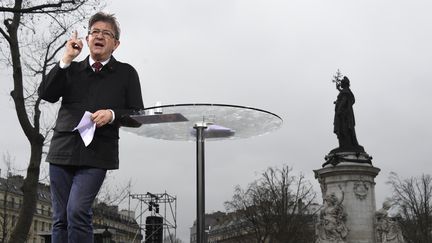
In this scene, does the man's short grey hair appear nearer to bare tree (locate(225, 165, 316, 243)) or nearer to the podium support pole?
the podium support pole

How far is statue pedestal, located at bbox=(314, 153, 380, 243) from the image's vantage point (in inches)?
777

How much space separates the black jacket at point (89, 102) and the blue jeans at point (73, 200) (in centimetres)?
8

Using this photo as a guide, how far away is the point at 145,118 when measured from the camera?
4.89m

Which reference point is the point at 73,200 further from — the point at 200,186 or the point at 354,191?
the point at 354,191

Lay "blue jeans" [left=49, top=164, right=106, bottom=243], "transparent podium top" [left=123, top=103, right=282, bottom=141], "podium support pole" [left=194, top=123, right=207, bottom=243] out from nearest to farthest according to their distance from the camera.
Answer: "blue jeans" [left=49, top=164, right=106, bottom=243], "transparent podium top" [left=123, top=103, right=282, bottom=141], "podium support pole" [left=194, top=123, right=207, bottom=243]

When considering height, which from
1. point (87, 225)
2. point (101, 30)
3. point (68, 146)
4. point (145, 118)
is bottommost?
point (87, 225)

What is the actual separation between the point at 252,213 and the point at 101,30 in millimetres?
43456

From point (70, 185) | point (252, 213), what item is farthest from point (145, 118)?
point (252, 213)

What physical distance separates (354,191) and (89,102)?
17547 mm

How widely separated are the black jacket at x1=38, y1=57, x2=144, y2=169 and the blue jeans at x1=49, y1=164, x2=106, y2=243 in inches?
3.1

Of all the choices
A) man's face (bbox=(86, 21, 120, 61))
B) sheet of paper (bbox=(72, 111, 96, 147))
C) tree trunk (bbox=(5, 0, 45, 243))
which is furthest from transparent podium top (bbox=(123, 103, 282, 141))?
tree trunk (bbox=(5, 0, 45, 243))

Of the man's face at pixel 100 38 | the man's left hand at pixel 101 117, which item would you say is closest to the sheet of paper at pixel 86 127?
the man's left hand at pixel 101 117

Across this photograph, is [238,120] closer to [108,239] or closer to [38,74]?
[38,74]

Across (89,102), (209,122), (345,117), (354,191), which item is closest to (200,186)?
(209,122)
